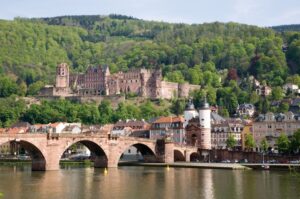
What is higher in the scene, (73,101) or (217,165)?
(73,101)

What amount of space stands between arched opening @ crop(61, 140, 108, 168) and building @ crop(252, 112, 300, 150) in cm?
2815

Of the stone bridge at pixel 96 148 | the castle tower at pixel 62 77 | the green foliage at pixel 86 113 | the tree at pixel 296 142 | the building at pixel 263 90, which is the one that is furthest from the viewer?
the castle tower at pixel 62 77

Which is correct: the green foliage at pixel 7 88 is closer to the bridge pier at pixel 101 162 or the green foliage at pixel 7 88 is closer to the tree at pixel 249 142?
the tree at pixel 249 142

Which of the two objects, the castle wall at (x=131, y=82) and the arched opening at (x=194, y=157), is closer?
the arched opening at (x=194, y=157)

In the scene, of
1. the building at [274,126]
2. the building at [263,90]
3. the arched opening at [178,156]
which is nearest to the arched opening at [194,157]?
the arched opening at [178,156]

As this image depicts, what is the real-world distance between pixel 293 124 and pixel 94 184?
2061 inches

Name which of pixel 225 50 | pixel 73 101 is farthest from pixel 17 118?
pixel 225 50

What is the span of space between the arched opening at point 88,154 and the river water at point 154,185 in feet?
31.1

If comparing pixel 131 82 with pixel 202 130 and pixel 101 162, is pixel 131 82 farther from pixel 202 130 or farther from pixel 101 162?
pixel 101 162

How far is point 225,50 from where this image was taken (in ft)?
648

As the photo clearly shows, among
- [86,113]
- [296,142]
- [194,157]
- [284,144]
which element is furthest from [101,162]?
[86,113]

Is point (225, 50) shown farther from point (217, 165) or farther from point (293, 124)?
point (217, 165)

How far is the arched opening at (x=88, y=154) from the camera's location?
Result: 82.1m

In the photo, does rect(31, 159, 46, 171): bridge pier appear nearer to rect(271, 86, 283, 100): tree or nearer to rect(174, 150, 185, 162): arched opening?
rect(174, 150, 185, 162): arched opening
